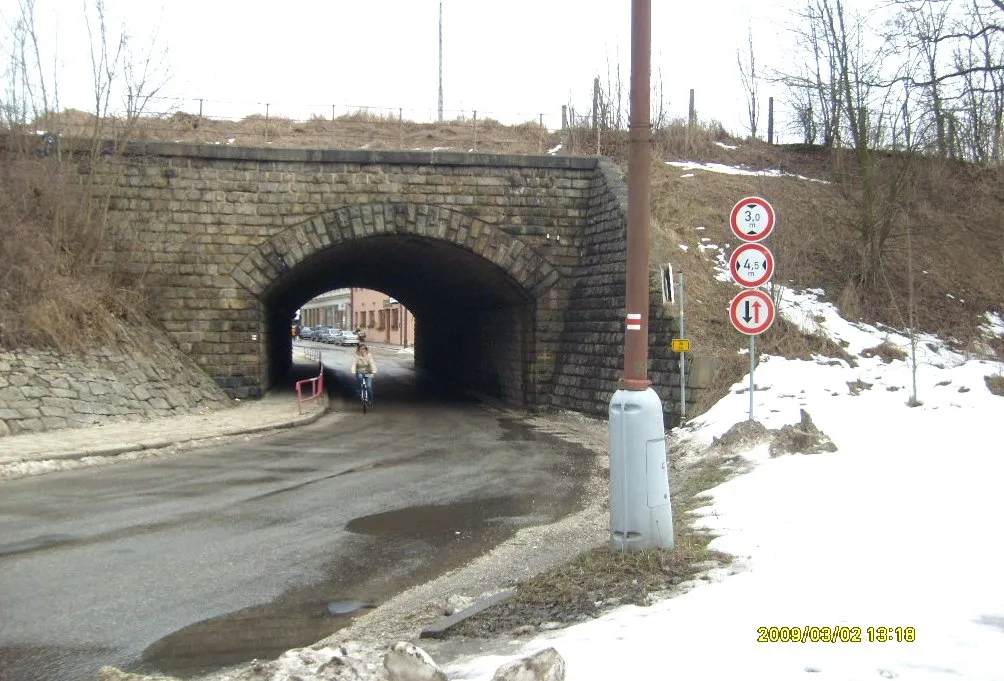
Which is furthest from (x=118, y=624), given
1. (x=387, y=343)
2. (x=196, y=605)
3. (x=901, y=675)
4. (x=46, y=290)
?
(x=387, y=343)

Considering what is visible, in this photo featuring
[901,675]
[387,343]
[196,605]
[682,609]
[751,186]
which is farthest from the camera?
[387,343]

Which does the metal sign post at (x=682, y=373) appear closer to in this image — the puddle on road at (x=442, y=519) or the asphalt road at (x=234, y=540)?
the asphalt road at (x=234, y=540)

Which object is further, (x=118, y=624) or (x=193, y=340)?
(x=193, y=340)

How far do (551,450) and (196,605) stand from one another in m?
9.18

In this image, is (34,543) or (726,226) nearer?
(34,543)

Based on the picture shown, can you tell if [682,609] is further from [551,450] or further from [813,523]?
[551,450]

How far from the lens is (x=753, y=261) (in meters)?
10.2

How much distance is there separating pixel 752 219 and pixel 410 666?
25.9 feet

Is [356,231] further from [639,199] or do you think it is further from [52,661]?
[52,661]

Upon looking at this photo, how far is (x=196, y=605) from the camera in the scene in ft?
19.2

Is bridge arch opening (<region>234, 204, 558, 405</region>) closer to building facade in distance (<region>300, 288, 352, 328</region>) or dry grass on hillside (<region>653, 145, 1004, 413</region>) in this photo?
dry grass on hillside (<region>653, 145, 1004, 413</region>)
